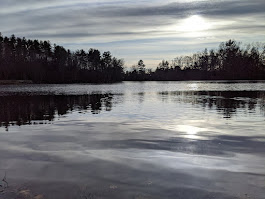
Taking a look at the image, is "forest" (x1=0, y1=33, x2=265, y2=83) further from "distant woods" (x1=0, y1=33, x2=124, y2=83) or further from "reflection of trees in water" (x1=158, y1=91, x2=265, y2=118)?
"reflection of trees in water" (x1=158, y1=91, x2=265, y2=118)

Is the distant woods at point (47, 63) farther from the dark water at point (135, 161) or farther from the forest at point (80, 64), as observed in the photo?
the dark water at point (135, 161)

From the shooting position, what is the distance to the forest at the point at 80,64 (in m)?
122

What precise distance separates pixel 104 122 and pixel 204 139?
24.9 feet

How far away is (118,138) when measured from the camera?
13.0m

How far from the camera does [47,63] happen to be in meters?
142

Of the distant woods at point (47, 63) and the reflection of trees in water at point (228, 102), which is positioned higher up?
the distant woods at point (47, 63)

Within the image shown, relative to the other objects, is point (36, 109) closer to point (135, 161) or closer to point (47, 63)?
point (135, 161)

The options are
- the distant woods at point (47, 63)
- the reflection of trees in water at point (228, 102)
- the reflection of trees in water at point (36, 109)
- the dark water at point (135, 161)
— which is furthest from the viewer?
the distant woods at point (47, 63)

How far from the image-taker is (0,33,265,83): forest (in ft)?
400

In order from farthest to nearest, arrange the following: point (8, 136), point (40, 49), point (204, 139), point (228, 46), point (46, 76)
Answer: point (228, 46) → point (40, 49) → point (46, 76) → point (8, 136) → point (204, 139)

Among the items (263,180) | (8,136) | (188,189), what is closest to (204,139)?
(263,180)

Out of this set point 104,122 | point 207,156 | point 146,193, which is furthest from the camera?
point 104,122

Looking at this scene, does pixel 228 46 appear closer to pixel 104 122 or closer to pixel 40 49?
pixel 40 49

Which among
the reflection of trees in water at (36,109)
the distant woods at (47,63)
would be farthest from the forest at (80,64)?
the reflection of trees in water at (36,109)
